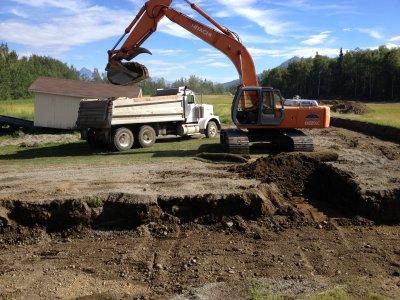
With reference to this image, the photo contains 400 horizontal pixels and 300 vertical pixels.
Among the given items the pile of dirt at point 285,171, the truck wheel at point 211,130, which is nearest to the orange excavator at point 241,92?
the pile of dirt at point 285,171

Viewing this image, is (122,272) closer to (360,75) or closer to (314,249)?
(314,249)

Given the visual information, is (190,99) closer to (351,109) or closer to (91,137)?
(91,137)

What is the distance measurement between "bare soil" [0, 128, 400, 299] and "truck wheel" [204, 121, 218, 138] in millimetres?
10317

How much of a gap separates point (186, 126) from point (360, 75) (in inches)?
2847

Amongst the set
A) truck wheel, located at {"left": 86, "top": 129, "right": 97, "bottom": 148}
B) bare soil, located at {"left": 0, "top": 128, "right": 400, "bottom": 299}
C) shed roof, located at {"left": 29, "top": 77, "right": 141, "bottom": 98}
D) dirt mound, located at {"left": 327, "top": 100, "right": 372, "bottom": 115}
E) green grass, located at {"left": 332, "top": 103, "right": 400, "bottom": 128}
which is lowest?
bare soil, located at {"left": 0, "top": 128, "right": 400, "bottom": 299}

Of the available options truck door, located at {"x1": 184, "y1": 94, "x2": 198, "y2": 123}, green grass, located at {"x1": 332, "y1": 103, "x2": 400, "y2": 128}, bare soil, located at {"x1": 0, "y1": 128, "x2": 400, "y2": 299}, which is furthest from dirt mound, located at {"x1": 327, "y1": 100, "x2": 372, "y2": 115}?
bare soil, located at {"x1": 0, "y1": 128, "x2": 400, "y2": 299}

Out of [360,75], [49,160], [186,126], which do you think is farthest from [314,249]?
[360,75]

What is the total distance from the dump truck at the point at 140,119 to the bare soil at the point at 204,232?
589 cm

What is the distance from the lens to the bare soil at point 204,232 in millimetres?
5770

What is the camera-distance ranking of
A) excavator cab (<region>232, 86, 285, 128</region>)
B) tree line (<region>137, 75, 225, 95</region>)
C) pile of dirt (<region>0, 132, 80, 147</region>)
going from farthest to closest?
1. tree line (<region>137, 75, 225, 95</region>)
2. pile of dirt (<region>0, 132, 80, 147</region>)
3. excavator cab (<region>232, 86, 285, 128</region>)

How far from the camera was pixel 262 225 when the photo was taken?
314 inches

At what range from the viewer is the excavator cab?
594 inches

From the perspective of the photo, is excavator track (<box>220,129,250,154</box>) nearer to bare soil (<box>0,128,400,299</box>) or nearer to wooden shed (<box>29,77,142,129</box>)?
bare soil (<box>0,128,400,299</box>)

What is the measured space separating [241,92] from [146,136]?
5072 millimetres
